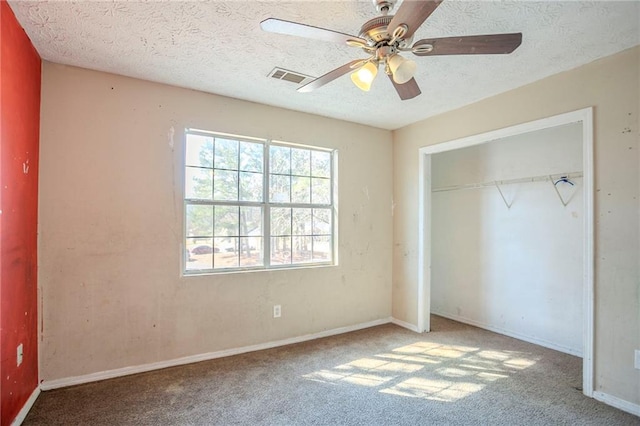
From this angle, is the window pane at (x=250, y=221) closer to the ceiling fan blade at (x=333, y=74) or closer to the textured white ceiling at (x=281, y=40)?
the textured white ceiling at (x=281, y=40)

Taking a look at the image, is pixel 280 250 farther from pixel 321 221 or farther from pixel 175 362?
pixel 175 362

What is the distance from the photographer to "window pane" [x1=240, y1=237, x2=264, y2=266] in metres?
3.40

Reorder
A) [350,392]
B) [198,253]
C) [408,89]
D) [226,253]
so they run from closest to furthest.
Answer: [408,89] → [350,392] → [198,253] → [226,253]

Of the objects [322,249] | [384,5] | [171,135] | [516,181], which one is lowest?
[322,249]

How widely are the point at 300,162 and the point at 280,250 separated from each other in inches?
40.8

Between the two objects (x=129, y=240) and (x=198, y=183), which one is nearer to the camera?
(x=129, y=240)

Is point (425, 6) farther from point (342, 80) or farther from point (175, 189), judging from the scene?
point (175, 189)

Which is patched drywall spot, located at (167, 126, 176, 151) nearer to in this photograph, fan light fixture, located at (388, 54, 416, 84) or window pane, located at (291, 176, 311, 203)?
window pane, located at (291, 176, 311, 203)

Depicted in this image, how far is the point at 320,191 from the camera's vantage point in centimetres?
394

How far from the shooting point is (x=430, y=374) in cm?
281

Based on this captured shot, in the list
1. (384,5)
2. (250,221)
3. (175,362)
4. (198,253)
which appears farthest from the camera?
(250,221)

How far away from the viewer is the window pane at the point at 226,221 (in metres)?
3.25

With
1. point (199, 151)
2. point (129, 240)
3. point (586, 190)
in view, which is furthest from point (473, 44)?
point (129, 240)

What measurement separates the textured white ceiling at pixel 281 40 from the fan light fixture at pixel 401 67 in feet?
1.46
